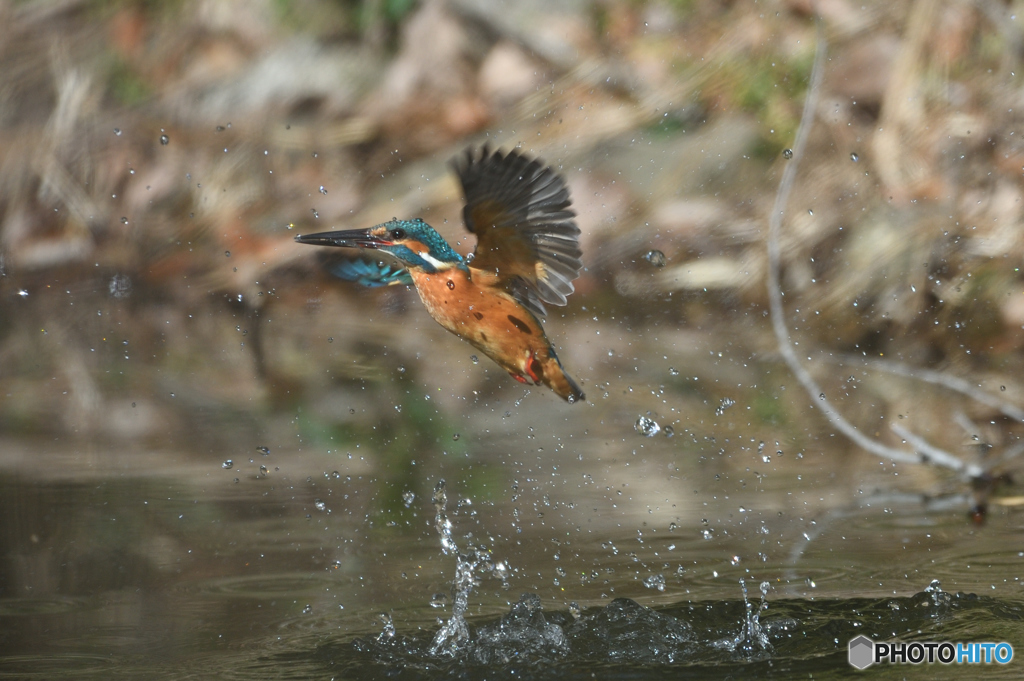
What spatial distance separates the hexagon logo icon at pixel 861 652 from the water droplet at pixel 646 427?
3.88 ft

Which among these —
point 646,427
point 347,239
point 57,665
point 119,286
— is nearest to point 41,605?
point 57,665

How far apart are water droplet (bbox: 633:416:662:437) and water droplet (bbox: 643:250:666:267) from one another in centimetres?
63

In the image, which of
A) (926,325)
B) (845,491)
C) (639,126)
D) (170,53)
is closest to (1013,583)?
(845,491)

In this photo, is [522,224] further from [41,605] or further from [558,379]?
[41,605]

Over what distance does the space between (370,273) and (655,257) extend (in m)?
1.98

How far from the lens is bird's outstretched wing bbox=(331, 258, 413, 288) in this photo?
150cm

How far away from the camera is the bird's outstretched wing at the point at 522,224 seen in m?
1.30

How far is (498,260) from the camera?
4.79 ft

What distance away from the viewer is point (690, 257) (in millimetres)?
3725

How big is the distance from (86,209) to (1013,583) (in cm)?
372

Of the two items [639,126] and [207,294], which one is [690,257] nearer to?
[639,126]

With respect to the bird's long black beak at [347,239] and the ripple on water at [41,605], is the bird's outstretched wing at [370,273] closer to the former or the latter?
the bird's long black beak at [347,239]

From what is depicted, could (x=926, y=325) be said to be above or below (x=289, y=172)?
below

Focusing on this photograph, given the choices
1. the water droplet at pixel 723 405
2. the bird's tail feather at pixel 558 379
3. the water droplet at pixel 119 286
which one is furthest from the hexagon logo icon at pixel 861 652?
the water droplet at pixel 119 286
